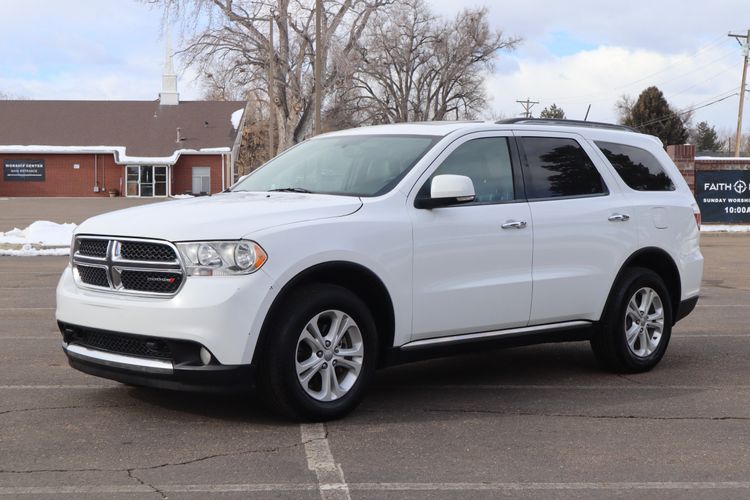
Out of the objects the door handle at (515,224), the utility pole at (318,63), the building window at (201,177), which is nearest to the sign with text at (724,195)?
the utility pole at (318,63)

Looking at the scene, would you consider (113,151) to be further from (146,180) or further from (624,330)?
(624,330)

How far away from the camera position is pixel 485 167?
696 cm

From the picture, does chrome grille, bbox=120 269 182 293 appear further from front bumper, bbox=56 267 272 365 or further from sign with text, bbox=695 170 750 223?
sign with text, bbox=695 170 750 223

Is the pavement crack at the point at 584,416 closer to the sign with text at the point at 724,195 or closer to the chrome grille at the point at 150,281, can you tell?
the chrome grille at the point at 150,281

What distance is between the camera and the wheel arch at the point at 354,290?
222 inches

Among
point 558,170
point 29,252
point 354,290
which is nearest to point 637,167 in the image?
point 558,170

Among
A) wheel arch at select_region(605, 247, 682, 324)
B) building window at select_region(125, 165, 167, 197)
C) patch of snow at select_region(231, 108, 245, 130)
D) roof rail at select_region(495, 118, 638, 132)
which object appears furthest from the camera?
patch of snow at select_region(231, 108, 245, 130)

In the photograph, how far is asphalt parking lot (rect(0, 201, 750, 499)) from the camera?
4.83 meters

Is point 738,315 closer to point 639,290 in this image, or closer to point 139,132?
point 639,290

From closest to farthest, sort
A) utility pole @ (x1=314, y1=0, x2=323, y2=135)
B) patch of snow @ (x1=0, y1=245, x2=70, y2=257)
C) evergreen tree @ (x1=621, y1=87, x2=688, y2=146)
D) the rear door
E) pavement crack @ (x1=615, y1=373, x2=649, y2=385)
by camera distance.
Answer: the rear door, pavement crack @ (x1=615, y1=373, x2=649, y2=385), patch of snow @ (x1=0, y1=245, x2=70, y2=257), utility pole @ (x1=314, y1=0, x2=323, y2=135), evergreen tree @ (x1=621, y1=87, x2=688, y2=146)

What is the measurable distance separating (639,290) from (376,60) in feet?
208

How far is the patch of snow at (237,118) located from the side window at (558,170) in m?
52.8

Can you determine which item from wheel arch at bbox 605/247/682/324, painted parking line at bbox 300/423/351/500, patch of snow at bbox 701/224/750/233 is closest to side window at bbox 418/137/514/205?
wheel arch at bbox 605/247/682/324

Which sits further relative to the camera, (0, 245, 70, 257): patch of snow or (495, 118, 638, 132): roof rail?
(0, 245, 70, 257): patch of snow
